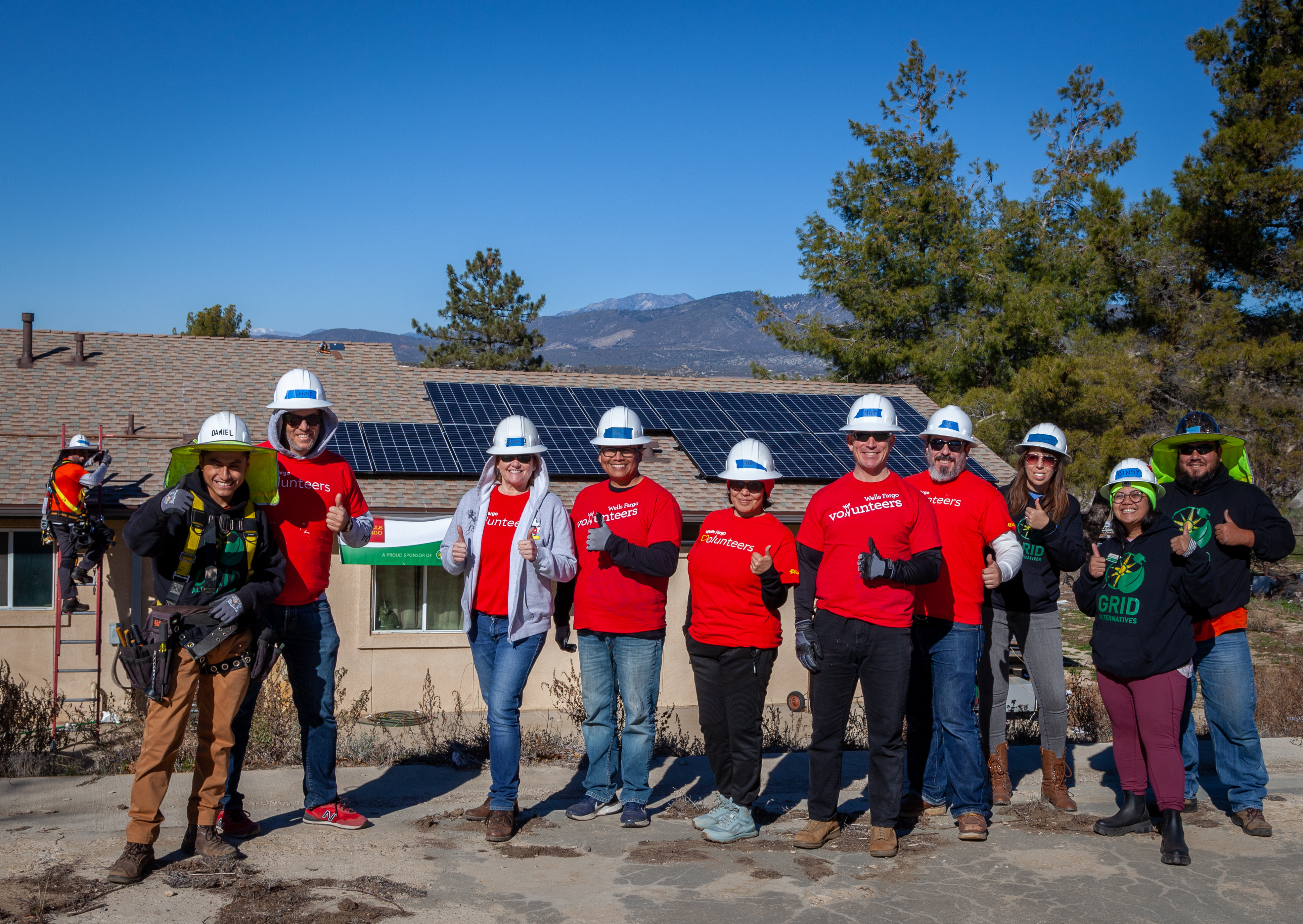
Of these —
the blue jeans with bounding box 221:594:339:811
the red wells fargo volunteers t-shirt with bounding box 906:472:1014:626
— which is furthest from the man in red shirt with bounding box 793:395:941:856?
the blue jeans with bounding box 221:594:339:811

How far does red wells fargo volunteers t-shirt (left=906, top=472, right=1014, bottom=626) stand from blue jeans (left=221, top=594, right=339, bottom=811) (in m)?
3.00

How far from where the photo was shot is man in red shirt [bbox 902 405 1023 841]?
5.41m

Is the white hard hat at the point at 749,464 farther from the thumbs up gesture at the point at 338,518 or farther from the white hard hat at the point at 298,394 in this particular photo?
the white hard hat at the point at 298,394

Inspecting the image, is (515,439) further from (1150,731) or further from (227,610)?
(1150,731)

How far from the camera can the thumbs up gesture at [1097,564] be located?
5574 mm

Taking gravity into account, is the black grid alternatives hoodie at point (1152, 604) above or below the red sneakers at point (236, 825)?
above

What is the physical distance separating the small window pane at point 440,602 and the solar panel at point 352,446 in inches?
60.9

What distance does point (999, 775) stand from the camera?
6.12m

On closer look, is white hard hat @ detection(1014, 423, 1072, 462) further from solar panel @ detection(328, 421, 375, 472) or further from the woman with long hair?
solar panel @ detection(328, 421, 375, 472)

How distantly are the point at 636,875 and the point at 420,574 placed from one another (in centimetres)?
879

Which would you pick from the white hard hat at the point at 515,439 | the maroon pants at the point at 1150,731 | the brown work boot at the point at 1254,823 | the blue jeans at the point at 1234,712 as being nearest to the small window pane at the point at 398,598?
the white hard hat at the point at 515,439

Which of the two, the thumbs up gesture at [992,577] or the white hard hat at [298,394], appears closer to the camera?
the white hard hat at [298,394]

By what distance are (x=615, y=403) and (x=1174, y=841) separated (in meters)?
10.8

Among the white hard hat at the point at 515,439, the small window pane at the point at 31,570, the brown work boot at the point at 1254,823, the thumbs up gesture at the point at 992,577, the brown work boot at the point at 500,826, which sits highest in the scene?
the white hard hat at the point at 515,439
